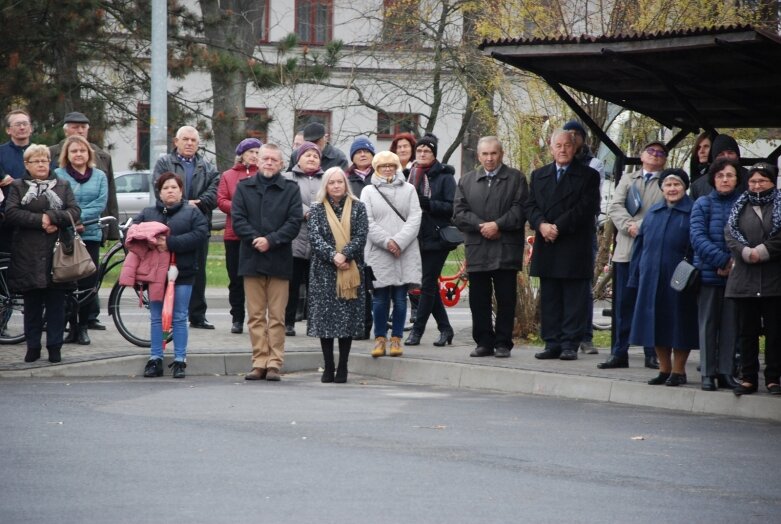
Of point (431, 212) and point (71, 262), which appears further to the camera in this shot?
point (431, 212)

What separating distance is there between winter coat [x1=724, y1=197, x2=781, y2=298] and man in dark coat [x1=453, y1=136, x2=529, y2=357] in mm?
2764

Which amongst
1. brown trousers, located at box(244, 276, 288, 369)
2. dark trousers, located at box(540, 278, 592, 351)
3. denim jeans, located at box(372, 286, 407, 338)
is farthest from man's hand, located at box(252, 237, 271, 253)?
dark trousers, located at box(540, 278, 592, 351)

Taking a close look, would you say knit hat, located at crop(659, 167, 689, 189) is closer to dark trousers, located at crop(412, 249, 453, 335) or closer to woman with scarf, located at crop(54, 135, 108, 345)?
dark trousers, located at crop(412, 249, 453, 335)

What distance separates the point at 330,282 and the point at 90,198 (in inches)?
115

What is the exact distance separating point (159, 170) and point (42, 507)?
8001 millimetres

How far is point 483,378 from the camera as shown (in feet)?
40.6

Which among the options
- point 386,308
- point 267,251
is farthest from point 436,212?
point 267,251

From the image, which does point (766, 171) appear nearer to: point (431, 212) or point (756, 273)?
point (756, 273)

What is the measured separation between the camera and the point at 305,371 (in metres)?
13.5

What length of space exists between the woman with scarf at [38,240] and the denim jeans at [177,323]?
33.6 inches

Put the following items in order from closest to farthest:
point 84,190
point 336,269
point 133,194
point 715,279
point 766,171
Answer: point 766,171 < point 715,279 < point 336,269 < point 84,190 < point 133,194

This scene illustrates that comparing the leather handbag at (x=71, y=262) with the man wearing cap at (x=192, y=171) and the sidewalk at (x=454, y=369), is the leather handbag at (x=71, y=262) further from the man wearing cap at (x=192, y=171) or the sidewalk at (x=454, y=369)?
the man wearing cap at (x=192, y=171)

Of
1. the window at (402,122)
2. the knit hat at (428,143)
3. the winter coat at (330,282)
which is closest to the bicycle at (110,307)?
the winter coat at (330,282)

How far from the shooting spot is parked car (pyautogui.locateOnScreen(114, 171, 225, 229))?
35406mm
